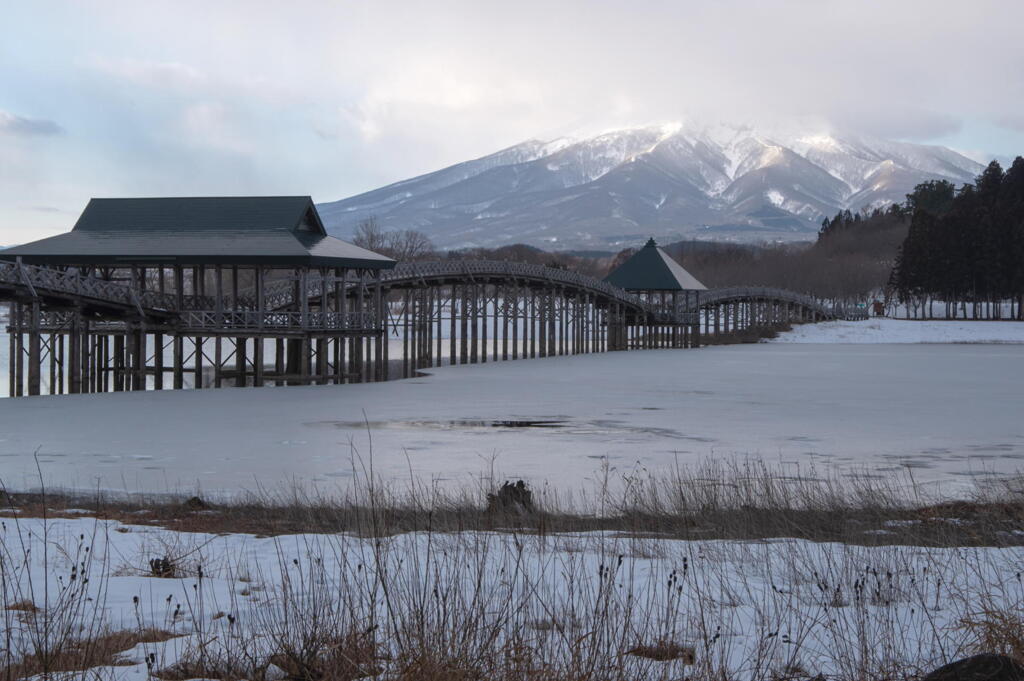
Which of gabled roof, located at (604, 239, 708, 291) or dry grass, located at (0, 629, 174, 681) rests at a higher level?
gabled roof, located at (604, 239, 708, 291)

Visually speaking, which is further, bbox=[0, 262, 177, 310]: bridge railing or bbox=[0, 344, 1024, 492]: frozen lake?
bbox=[0, 262, 177, 310]: bridge railing

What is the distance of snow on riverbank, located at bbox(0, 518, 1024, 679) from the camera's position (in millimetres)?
6609

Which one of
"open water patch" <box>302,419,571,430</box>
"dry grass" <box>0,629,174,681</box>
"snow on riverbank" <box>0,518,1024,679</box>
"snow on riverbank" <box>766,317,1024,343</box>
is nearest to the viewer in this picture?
"dry grass" <box>0,629,174,681</box>

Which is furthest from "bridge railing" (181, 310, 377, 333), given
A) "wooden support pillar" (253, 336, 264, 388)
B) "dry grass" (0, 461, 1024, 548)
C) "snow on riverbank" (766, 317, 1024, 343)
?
"snow on riverbank" (766, 317, 1024, 343)

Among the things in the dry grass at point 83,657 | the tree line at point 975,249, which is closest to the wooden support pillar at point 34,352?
the dry grass at point 83,657

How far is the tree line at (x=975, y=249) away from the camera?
97500 mm

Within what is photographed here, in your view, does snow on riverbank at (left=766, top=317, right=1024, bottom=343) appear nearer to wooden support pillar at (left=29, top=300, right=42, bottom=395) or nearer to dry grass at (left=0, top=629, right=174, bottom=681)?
wooden support pillar at (left=29, top=300, right=42, bottom=395)

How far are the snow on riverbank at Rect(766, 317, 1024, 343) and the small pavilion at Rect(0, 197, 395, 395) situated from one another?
55171 mm

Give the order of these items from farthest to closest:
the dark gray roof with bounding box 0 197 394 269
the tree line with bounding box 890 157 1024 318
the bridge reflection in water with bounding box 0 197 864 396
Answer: the tree line with bounding box 890 157 1024 318, the dark gray roof with bounding box 0 197 394 269, the bridge reflection in water with bounding box 0 197 864 396

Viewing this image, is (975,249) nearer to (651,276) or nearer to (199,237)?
(651,276)

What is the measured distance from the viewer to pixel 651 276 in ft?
279

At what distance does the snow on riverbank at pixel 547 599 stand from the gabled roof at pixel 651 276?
7416cm

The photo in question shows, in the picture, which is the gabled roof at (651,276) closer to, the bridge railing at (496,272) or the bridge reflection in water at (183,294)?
the bridge railing at (496,272)

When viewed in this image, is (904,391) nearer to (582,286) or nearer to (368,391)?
(368,391)
